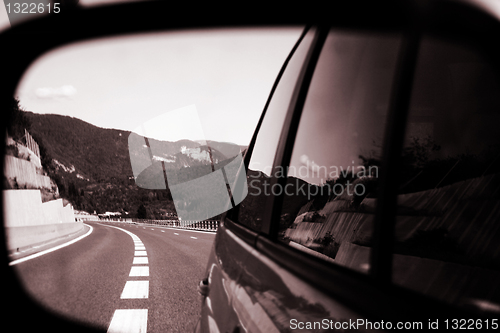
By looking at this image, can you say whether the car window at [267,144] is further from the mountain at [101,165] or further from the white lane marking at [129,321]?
the mountain at [101,165]

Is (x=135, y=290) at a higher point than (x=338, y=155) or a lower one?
lower

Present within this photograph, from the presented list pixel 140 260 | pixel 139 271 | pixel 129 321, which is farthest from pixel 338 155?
pixel 140 260

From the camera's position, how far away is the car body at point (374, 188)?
93cm

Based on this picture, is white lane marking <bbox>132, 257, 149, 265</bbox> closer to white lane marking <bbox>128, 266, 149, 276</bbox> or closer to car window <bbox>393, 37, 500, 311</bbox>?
white lane marking <bbox>128, 266, 149, 276</bbox>

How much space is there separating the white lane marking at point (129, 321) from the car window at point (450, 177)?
13.7 feet

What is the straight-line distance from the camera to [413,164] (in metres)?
1.54

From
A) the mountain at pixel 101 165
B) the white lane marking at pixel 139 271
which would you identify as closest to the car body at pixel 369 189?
the white lane marking at pixel 139 271

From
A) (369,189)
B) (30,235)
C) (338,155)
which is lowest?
(30,235)

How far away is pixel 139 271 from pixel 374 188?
8.39m

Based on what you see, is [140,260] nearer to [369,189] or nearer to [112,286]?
[112,286]

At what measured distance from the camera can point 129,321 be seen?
16.8 ft

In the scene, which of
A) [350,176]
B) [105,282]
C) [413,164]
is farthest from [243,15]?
[105,282]

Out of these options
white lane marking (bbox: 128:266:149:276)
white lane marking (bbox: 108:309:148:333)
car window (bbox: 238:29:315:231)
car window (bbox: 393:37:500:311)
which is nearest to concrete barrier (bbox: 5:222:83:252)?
white lane marking (bbox: 128:266:149:276)

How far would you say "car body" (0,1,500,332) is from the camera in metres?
0.92
